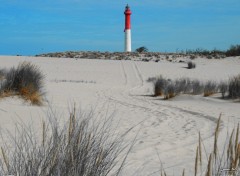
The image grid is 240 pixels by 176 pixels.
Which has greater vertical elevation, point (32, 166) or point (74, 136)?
point (74, 136)

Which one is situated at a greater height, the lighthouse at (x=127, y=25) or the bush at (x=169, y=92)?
the lighthouse at (x=127, y=25)

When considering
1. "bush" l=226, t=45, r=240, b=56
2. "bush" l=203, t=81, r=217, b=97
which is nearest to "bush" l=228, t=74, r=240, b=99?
"bush" l=203, t=81, r=217, b=97

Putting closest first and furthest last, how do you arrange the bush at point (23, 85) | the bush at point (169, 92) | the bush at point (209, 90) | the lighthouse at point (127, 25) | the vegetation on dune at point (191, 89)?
the bush at point (23, 85) < the vegetation on dune at point (191, 89) < the bush at point (169, 92) < the bush at point (209, 90) < the lighthouse at point (127, 25)

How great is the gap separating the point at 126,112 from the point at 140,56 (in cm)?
3498

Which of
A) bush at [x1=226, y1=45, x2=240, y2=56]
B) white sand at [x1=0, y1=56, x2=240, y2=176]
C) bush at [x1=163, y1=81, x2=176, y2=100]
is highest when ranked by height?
bush at [x1=226, y1=45, x2=240, y2=56]

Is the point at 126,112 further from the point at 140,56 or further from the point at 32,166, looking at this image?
the point at 140,56

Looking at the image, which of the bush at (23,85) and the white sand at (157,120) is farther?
the bush at (23,85)

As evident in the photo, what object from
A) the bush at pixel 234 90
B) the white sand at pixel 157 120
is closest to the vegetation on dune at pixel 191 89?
the bush at pixel 234 90

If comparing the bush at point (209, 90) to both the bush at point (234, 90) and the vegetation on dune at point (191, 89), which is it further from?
the bush at point (234, 90)

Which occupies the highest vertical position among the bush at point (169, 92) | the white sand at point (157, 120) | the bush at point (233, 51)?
the bush at point (233, 51)

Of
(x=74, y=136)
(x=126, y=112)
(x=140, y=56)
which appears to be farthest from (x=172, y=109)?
(x=140, y=56)

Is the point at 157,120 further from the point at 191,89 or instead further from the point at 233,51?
the point at 233,51

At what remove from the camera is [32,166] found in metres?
2.92

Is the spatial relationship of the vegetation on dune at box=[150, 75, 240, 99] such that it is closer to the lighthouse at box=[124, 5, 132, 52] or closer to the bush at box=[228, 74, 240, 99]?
the bush at box=[228, 74, 240, 99]
